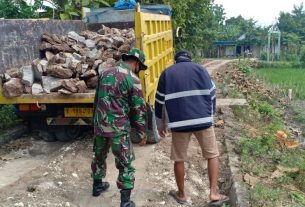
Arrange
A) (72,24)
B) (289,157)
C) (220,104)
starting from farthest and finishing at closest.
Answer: (220,104)
(72,24)
(289,157)

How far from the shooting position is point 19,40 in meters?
5.80

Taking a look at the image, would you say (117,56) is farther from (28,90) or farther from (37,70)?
(28,90)

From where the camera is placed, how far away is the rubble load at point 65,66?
18.0ft

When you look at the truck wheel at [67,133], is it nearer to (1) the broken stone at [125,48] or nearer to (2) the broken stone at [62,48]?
(2) the broken stone at [62,48]

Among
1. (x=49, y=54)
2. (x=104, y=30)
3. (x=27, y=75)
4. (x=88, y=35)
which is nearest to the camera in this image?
(x=27, y=75)

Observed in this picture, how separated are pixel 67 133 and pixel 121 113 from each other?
105 inches

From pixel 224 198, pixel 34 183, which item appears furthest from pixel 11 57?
pixel 224 198

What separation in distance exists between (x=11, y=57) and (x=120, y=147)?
259cm

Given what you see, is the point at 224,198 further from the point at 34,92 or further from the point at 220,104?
the point at 220,104

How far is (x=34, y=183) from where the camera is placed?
15.4 feet

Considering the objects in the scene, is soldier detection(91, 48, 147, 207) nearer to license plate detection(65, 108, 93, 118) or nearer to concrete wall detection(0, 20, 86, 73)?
license plate detection(65, 108, 93, 118)

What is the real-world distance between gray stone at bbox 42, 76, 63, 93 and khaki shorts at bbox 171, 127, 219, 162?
2.05m

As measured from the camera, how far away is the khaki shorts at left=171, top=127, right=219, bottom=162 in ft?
13.6

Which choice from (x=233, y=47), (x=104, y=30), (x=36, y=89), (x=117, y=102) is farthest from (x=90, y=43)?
(x=233, y=47)
